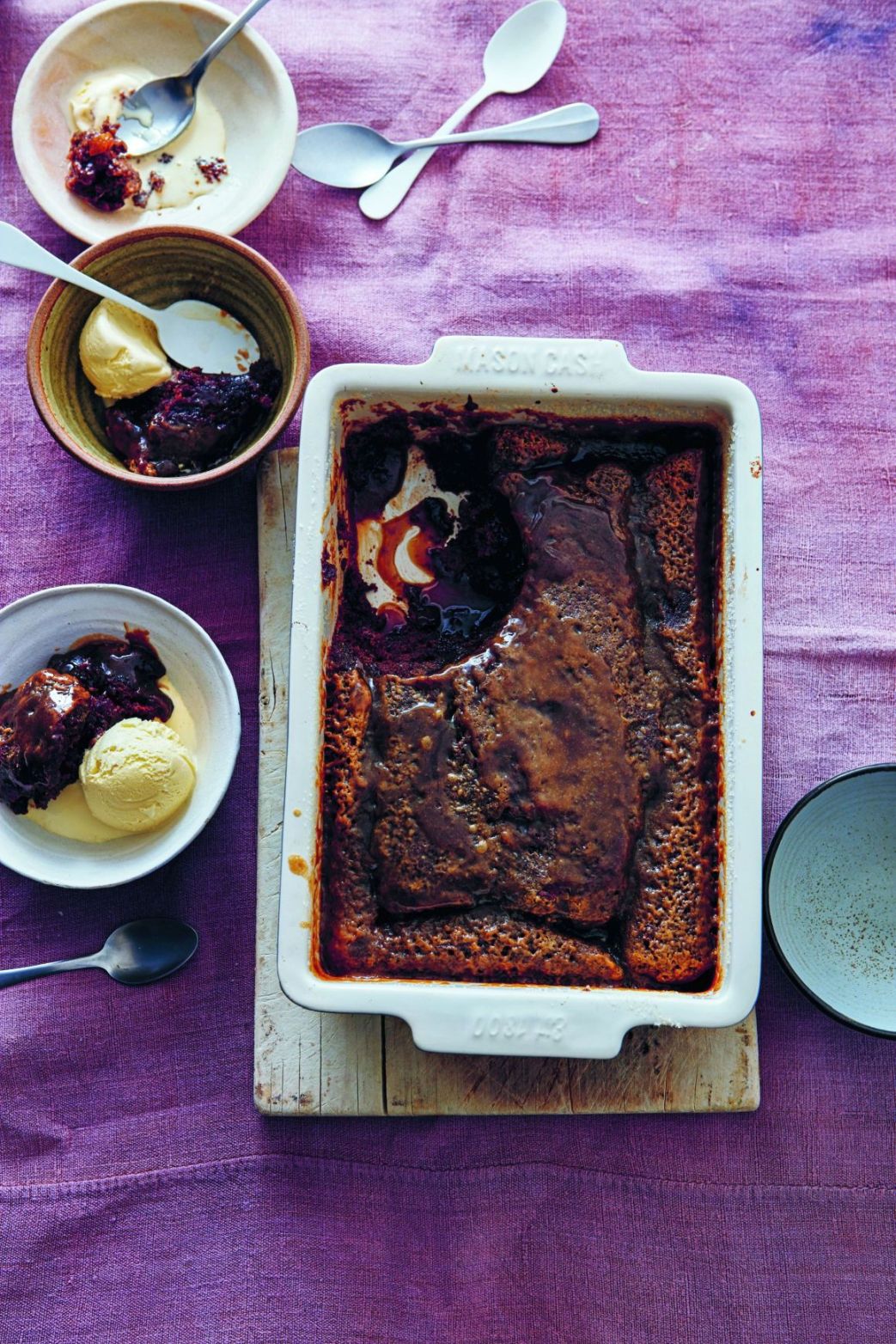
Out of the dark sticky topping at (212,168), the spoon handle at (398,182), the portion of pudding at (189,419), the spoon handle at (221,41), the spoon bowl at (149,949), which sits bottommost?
the spoon bowl at (149,949)

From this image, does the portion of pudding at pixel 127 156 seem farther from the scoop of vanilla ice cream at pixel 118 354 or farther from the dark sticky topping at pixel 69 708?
the dark sticky topping at pixel 69 708

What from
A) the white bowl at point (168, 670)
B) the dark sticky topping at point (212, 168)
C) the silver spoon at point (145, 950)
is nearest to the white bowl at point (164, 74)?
the dark sticky topping at point (212, 168)

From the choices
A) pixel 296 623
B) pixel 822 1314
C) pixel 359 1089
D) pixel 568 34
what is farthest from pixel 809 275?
pixel 822 1314

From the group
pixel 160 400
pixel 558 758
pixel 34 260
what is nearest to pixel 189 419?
pixel 160 400

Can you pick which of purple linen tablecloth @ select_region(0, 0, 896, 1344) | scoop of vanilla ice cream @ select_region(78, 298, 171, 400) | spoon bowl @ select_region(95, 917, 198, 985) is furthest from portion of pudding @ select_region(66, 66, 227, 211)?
spoon bowl @ select_region(95, 917, 198, 985)

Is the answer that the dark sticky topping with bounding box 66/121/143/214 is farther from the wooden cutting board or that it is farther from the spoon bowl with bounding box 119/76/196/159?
the wooden cutting board

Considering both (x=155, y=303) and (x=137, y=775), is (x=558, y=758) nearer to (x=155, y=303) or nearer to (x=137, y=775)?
(x=137, y=775)
